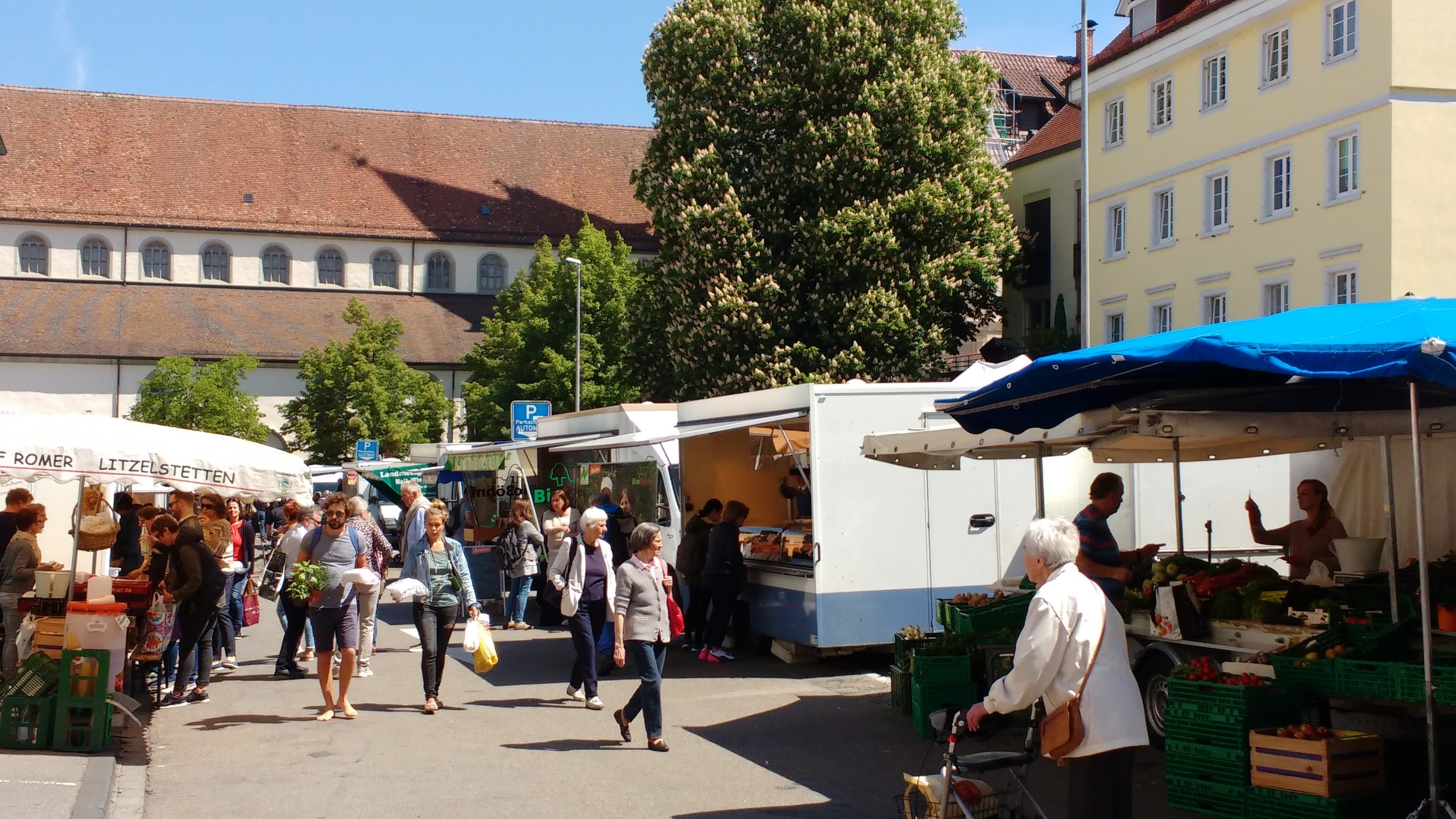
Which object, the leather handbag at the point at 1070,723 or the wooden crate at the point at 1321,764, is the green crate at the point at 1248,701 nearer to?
the wooden crate at the point at 1321,764

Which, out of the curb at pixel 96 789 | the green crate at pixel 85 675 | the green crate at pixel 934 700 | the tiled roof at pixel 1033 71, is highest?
the tiled roof at pixel 1033 71

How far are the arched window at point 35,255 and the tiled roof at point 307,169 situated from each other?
114 cm

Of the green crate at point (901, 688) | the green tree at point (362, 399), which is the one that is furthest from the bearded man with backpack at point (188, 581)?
the green tree at point (362, 399)

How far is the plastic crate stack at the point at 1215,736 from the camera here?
290 inches

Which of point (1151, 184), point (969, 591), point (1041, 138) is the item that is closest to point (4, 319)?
point (1041, 138)

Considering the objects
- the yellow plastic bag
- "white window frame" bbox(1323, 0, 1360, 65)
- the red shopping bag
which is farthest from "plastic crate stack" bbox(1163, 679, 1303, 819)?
"white window frame" bbox(1323, 0, 1360, 65)

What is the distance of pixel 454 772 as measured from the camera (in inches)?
361

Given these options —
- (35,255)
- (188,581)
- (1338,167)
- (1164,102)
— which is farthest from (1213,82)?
(35,255)

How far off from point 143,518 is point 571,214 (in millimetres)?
51917

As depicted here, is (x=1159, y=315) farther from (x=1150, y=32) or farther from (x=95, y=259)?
(x=95, y=259)

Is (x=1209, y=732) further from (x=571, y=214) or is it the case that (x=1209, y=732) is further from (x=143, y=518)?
(x=571, y=214)

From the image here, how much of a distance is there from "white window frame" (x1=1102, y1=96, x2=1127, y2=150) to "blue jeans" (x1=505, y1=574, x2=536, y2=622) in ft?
70.6

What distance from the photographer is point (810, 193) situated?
102 feet

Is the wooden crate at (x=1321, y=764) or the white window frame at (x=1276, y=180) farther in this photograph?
the white window frame at (x=1276, y=180)
